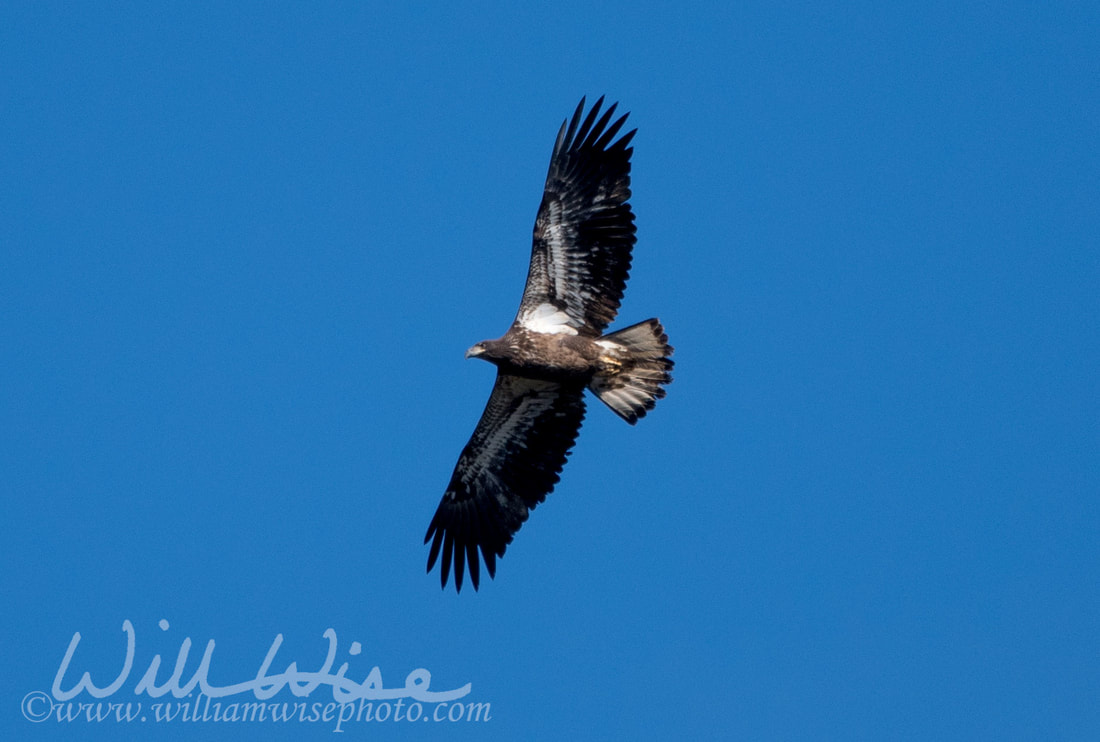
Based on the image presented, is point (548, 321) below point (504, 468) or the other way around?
the other way around

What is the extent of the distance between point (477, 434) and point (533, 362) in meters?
1.59

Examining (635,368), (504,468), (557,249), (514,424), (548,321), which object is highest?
(557,249)

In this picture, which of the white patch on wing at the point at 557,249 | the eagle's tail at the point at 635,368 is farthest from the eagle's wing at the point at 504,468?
the white patch on wing at the point at 557,249

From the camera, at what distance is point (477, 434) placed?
68.6 ft

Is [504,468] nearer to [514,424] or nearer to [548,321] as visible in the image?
[514,424]

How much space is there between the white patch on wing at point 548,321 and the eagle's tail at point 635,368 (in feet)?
1.28

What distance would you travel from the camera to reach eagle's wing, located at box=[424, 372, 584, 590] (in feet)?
67.4

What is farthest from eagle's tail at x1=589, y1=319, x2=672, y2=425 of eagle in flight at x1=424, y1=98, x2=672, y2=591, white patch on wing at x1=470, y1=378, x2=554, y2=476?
white patch on wing at x1=470, y1=378, x2=554, y2=476

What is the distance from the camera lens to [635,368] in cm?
1983

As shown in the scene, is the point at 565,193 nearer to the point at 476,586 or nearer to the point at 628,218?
the point at 628,218

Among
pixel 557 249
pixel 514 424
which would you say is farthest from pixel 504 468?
pixel 557 249

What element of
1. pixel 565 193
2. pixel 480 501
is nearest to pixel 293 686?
pixel 480 501

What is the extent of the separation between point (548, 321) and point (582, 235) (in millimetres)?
1033

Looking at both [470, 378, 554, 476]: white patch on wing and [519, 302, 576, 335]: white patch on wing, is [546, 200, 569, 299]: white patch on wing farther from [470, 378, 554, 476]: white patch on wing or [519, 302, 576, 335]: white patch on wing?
[470, 378, 554, 476]: white patch on wing
